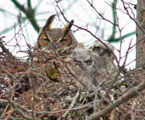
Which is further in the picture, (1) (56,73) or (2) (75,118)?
(1) (56,73)

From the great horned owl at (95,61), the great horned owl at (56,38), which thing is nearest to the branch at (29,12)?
the great horned owl at (56,38)

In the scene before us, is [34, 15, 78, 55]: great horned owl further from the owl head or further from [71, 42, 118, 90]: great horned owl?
[71, 42, 118, 90]: great horned owl

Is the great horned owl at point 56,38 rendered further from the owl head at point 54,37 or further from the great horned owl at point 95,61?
the great horned owl at point 95,61

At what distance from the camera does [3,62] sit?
207 inches

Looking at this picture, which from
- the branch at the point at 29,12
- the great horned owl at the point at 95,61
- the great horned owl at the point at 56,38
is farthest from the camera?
the branch at the point at 29,12

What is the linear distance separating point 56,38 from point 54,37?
37 mm

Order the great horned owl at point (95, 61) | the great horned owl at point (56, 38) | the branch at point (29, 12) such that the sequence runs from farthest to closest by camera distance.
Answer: the branch at point (29, 12) < the great horned owl at point (56, 38) < the great horned owl at point (95, 61)

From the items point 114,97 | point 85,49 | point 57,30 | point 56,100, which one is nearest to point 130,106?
point 114,97

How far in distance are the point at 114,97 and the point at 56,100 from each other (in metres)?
0.50

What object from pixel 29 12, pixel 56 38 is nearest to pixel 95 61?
pixel 56 38

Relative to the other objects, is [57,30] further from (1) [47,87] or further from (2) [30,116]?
(2) [30,116]

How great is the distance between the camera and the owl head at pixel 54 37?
6246 millimetres

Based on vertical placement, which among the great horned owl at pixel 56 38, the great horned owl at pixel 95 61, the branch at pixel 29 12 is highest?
the branch at pixel 29 12

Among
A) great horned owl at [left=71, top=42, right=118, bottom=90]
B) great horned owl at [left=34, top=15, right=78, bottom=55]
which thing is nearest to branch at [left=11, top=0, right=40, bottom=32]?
great horned owl at [left=34, top=15, right=78, bottom=55]
